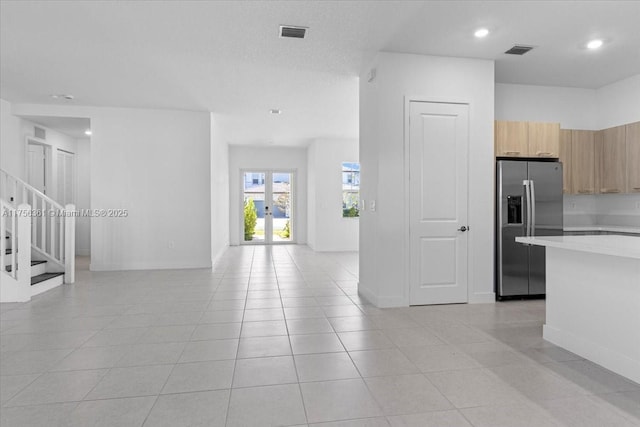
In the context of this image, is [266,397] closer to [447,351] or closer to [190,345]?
[190,345]

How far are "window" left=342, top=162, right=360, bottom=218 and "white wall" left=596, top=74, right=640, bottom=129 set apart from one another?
5.35 metres

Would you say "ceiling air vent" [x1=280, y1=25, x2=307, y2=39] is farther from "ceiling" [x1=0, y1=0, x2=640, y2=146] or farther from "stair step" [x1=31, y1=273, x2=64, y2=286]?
"stair step" [x1=31, y1=273, x2=64, y2=286]

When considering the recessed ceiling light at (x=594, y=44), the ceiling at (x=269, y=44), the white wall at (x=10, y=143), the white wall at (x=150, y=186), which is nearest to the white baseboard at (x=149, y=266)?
the white wall at (x=150, y=186)

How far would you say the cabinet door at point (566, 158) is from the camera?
193 inches

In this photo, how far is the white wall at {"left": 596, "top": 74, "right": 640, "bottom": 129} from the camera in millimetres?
4840

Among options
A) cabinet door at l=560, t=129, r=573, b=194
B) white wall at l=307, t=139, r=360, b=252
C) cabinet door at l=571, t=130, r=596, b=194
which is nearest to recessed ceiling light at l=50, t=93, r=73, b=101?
white wall at l=307, t=139, r=360, b=252

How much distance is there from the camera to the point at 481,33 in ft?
11.8

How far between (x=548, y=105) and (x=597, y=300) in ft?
11.8

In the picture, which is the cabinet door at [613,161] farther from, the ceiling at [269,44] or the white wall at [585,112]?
the ceiling at [269,44]

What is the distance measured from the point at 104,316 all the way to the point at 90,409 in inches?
78.6

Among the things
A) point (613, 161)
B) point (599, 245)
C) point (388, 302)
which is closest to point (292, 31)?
point (388, 302)

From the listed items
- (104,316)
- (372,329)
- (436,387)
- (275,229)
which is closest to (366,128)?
(372,329)

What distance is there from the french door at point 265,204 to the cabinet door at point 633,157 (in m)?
7.77

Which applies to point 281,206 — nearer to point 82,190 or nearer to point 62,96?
point 82,190
